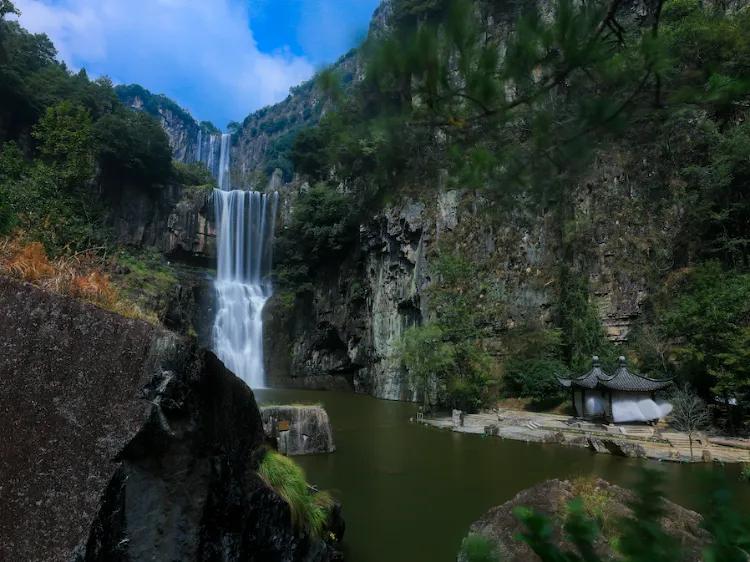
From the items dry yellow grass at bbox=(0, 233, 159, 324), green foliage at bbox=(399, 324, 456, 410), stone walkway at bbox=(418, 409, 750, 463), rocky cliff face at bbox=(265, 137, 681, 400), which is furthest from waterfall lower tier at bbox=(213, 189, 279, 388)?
dry yellow grass at bbox=(0, 233, 159, 324)

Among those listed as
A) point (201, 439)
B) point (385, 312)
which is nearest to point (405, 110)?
point (201, 439)

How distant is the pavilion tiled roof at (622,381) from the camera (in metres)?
14.7

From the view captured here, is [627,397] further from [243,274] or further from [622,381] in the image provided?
[243,274]

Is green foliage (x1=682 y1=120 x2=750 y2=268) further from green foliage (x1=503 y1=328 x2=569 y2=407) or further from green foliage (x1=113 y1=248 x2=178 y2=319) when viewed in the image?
green foliage (x1=113 y1=248 x2=178 y2=319)

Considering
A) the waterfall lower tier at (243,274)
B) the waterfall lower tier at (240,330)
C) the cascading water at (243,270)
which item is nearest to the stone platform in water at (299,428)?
the waterfall lower tier at (240,330)

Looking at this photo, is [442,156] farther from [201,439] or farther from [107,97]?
[107,97]

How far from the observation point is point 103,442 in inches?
113

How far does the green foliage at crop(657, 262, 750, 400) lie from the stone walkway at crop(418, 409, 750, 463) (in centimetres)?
179

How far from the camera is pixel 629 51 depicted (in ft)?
9.68

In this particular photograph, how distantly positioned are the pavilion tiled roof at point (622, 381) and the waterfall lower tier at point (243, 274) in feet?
58.8

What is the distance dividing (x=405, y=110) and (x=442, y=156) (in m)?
0.46

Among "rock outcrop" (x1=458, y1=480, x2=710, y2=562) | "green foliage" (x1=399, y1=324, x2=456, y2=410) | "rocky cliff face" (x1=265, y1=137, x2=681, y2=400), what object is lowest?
"rock outcrop" (x1=458, y1=480, x2=710, y2=562)

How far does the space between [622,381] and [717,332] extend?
283 centimetres

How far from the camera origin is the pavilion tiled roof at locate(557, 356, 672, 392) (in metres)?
14.7
